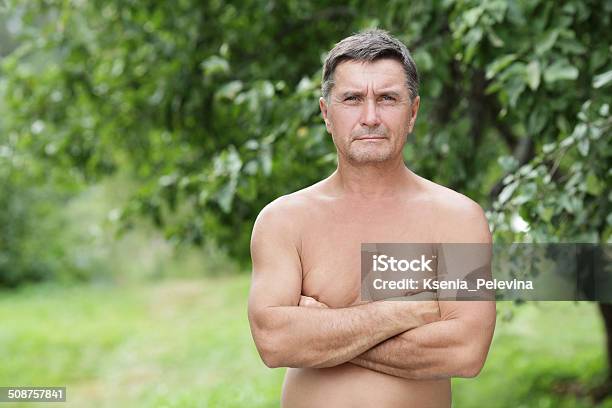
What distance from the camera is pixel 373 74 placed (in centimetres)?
191

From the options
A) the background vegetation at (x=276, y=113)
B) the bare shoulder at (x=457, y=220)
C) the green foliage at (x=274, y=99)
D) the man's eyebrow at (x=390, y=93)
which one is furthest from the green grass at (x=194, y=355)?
the man's eyebrow at (x=390, y=93)

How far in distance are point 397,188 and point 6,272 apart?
60.7 feet

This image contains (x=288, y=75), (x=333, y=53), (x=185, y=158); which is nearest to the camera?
(x=333, y=53)

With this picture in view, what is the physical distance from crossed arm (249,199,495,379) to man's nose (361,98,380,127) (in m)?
0.40

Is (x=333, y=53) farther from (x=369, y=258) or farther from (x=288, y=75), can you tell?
(x=288, y=75)

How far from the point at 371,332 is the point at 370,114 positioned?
0.50m

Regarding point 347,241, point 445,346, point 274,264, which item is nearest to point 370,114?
point 347,241

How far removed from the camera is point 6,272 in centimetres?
1905

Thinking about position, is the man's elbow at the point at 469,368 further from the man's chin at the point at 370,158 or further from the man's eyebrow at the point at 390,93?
the man's eyebrow at the point at 390,93

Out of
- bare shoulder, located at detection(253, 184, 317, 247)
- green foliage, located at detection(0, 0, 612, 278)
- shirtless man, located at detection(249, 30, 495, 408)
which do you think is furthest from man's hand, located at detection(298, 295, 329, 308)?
green foliage, located at detection(0, 0, 612, 278)

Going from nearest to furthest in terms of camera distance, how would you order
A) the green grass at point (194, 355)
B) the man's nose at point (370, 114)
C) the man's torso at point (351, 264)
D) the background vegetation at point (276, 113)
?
the man's nose at point (370, 114) → the man's torso at point (351, 264) → the background vegetation at point (276, 113) → the green grass at point (194, 355)

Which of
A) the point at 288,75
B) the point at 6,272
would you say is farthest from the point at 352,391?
the point at 6,272

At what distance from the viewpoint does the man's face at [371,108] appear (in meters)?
1.91

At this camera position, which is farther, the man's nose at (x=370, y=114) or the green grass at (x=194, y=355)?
the green grass at (x=194, y=355)
